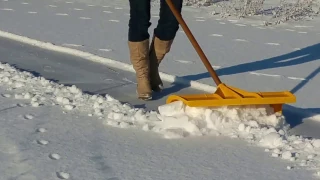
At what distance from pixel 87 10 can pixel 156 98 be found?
5286 millimetres

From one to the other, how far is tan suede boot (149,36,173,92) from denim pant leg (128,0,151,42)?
194 mm

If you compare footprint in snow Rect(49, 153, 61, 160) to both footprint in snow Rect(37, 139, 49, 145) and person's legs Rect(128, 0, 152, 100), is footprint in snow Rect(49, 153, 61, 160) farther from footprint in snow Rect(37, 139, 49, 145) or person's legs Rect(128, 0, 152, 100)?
person's legs Rect(128, 0, 152, 100)

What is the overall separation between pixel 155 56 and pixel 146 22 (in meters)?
0.37

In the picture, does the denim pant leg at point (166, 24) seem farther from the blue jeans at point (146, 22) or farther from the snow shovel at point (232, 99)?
the snow shovel at point (232, 99)

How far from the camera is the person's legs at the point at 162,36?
3.94 m

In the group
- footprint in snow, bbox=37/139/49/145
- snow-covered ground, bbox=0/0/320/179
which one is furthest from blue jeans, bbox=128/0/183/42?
footprint in snow, bbox=37/139/49/145

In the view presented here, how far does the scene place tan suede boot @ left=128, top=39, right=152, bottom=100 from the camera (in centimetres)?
388

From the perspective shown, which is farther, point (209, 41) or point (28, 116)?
point (209, 41)

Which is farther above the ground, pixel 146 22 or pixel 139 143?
pixel 146 22

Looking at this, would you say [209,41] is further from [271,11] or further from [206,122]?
[271,11]

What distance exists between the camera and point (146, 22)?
12.6 feet

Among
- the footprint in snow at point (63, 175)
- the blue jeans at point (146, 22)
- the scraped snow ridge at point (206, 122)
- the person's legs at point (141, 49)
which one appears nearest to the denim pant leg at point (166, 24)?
the blue jeans at point (146, 22)

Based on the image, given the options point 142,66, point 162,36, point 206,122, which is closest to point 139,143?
point 206,122

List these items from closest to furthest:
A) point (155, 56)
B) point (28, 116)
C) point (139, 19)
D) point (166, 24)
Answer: point (28, 116) → point (139, 19) → point (166, 24) → point (155, 56)
